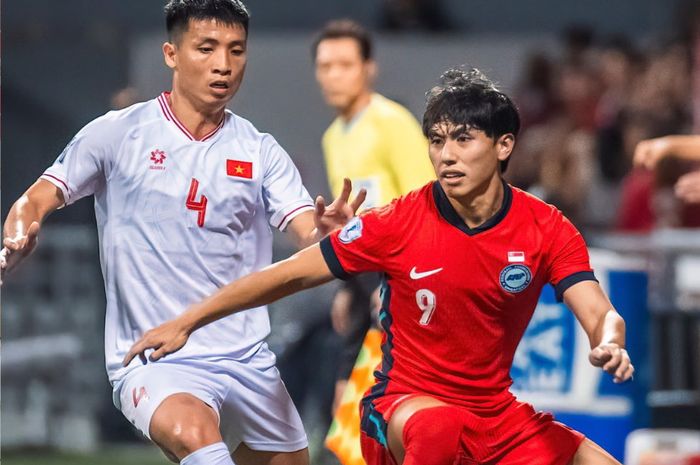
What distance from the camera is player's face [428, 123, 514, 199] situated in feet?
18.4

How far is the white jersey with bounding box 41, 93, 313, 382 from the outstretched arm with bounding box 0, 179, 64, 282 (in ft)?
0.15

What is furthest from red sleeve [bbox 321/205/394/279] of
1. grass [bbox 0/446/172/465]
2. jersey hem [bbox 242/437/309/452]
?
grass [bbox 0/446/172/465]

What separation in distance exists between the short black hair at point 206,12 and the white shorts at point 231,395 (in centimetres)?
122

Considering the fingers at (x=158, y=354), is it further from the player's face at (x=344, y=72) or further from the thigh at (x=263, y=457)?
the player's face at (x=344, y=72)

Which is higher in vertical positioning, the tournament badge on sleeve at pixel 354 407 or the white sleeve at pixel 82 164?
the white sleeve at pixel 82 164

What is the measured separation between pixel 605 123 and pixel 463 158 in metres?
5.76

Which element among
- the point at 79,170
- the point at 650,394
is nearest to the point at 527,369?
the point at 650,394

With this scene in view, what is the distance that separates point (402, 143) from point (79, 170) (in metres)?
2.20

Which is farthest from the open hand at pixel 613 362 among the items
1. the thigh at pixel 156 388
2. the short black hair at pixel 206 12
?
the short black hair at pixel 206 12

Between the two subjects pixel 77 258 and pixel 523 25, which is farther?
pixel 523 25

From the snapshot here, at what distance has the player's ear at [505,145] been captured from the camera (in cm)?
571

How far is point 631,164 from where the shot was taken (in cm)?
1089

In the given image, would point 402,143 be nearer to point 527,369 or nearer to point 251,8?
point 527,369

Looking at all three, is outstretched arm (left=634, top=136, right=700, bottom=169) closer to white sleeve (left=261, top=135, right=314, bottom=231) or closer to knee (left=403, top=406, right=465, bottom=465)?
white sleeve (left=261, top=135, right=314, bottom=231)
